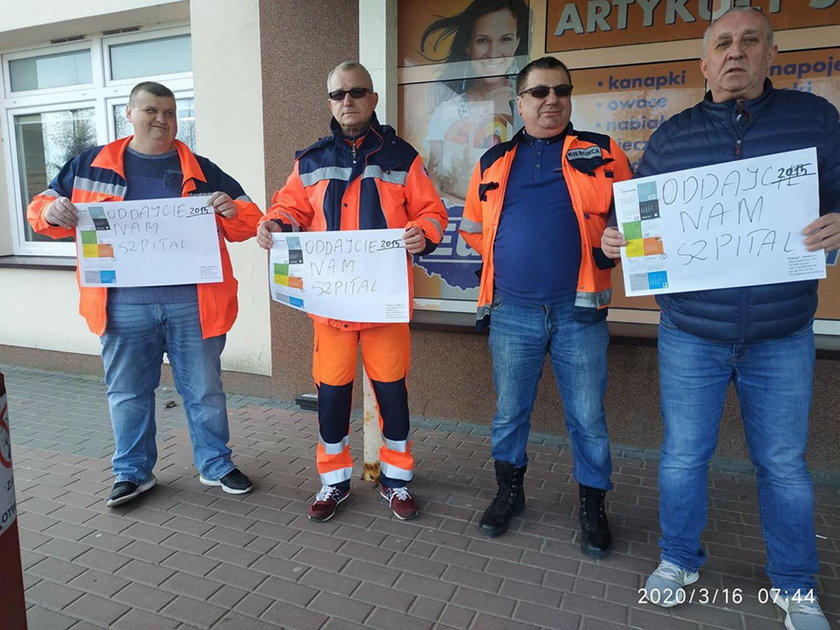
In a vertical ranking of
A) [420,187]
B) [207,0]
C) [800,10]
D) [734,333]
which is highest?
[207,0]

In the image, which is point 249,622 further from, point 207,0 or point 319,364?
point 207,0

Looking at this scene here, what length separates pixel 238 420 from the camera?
4758 millimetres

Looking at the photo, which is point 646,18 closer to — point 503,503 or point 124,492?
point 503,503

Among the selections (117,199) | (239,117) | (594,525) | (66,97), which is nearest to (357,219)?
(117,199)

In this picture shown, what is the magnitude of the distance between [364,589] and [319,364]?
1131mm

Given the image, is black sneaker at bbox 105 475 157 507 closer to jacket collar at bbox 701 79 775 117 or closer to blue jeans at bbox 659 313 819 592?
blue jeans at bbox 659 313 819 592

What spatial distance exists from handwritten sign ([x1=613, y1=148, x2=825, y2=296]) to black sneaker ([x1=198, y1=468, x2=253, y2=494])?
2.40 metres

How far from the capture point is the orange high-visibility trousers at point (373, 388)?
3.09 metres

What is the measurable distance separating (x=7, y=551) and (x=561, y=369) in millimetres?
2190

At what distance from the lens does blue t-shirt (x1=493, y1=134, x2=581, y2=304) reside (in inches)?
106

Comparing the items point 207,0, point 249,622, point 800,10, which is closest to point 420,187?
point 249,622

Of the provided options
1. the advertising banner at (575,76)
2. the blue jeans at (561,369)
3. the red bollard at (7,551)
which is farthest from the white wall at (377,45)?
the red bollard at (7,551)

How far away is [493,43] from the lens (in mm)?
4398

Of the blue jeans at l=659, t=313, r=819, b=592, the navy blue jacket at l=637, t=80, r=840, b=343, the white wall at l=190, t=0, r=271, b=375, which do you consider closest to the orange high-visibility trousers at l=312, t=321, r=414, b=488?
the blue jeans at l=659, t=313, r=819, b=592
